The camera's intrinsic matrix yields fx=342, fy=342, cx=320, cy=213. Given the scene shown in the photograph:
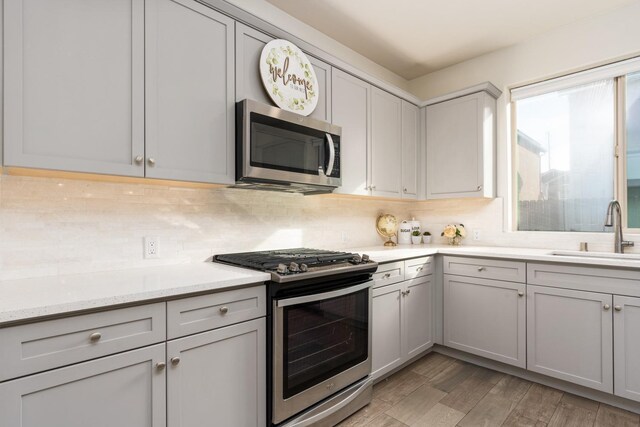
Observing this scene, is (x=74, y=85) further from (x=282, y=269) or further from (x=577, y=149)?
(x=577, y=149)

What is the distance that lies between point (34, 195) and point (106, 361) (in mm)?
882

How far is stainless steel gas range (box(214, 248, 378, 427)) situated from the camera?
1.65 metres

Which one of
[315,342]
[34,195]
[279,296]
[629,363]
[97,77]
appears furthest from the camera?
[629,363]

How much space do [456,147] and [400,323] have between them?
168 centimetres

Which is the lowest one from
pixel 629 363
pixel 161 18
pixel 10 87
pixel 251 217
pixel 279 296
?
pixel 629 363

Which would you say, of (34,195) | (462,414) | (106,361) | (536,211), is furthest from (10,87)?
(536,211)

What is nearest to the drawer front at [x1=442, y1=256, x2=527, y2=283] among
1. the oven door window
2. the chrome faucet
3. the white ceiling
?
the chrome faucet

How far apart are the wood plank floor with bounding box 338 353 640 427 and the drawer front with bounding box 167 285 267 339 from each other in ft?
3.14

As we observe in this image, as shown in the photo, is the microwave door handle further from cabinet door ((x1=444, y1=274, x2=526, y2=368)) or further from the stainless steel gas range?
cabinet door ((x1=444, y1=274, x2=526, y2=368))

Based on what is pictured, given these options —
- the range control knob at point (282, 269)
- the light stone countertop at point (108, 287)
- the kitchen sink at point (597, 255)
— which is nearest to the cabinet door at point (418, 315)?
the kitchen sink at point (597, 255)

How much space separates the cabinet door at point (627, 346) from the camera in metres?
2.02

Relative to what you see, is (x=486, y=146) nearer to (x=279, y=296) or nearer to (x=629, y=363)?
(x=629, y=363)

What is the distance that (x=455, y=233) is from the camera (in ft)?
10.8

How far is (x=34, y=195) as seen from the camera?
1.55 metres
